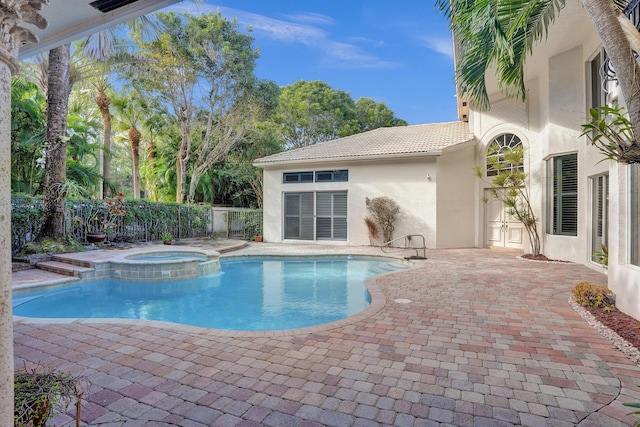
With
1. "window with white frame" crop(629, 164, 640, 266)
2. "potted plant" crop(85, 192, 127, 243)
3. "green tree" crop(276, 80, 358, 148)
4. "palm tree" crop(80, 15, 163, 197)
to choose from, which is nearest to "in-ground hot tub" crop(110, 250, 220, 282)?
"potted plant" crop(85, 192, 127, 243)

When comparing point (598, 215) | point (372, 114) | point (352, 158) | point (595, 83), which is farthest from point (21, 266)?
point (372, 114)

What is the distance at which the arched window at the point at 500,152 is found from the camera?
12352 mm

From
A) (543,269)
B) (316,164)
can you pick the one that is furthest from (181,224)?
(543,269)

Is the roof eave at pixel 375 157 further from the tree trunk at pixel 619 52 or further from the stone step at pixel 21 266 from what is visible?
the tree trunk at pixel 619 52

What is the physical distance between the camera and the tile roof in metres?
13.3

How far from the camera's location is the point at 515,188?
11.3m

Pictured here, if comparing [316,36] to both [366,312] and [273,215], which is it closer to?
[273,215]

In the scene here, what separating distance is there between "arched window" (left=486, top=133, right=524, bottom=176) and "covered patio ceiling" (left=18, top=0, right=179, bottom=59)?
39.4ft

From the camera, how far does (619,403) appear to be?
8.76ft

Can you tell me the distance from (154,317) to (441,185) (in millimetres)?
10512

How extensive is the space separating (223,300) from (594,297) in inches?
254

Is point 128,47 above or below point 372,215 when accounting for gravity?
above

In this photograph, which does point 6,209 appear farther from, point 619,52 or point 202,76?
point 202,76

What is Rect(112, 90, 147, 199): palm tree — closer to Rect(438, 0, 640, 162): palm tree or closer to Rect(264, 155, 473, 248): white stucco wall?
Rect(264, 155, 473, 248): white stucco wall
